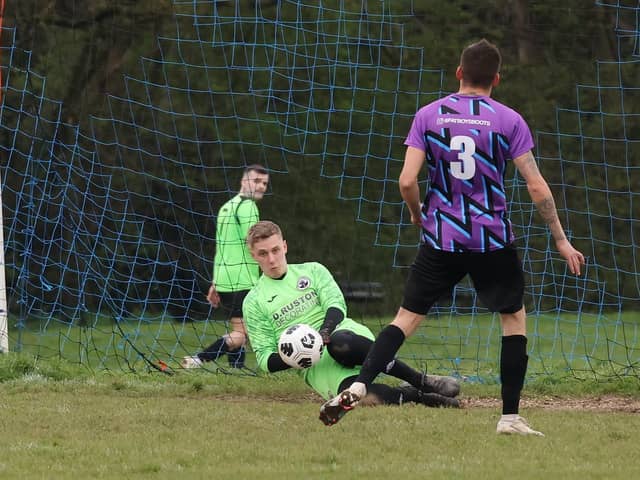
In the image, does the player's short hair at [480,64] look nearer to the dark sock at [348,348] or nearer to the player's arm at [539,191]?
the player's arm at [539,191]

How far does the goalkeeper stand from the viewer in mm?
7215

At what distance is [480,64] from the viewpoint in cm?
596

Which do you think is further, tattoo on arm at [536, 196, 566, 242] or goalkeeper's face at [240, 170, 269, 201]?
goalkeeper's face at [240, 170, 269, 201]

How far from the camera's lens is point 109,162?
14703 mm

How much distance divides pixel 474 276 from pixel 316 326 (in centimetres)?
159

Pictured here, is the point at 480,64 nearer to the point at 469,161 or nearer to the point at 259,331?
the point at 469,161

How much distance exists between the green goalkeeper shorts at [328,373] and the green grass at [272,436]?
0.17 m

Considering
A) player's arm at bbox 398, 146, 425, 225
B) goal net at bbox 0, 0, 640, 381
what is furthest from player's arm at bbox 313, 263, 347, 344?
goal net at bbox 0, 0, 640, 381

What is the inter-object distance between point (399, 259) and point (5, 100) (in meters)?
5.98

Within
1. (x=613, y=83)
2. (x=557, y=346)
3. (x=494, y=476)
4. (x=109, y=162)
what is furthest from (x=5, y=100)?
(x=494, y=476)

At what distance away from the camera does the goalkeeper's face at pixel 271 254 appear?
7.26 m

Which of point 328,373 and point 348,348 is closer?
point 348,348

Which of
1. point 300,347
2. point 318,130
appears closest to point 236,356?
point 300,347

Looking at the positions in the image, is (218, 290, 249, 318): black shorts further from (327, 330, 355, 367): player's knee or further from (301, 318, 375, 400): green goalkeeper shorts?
(327, 330, 355, 367): player's knee
